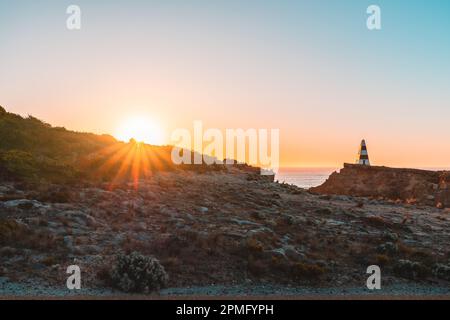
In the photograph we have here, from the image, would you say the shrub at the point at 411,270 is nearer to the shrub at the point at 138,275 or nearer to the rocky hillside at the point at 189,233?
the rocky hillside at the point at 189,233

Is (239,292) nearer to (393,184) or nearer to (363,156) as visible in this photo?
(393,184)

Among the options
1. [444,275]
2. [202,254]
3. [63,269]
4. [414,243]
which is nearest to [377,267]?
[444,275]

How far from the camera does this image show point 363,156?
3897cm

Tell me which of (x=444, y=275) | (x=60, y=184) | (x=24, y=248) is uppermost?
(x=60, y=184)

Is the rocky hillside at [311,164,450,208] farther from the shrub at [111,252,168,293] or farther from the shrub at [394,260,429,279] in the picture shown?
the shrub at [111,252,168,293]

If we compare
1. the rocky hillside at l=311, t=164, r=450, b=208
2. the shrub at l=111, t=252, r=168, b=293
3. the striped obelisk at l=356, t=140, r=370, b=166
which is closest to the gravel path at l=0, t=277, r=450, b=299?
the shrub at l=111, t=252, r=168, b=293

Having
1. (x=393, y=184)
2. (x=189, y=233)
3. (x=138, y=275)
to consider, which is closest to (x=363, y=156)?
(x=393, y=184)

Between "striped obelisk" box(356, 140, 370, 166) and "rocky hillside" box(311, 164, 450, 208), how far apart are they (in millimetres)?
750

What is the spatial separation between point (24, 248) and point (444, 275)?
47.3ft

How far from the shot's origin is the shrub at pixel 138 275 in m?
12.8

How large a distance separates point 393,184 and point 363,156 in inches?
191

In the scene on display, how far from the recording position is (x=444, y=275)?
14867 millimetres

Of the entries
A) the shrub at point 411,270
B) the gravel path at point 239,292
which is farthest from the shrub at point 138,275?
the shrub at point 411,270
